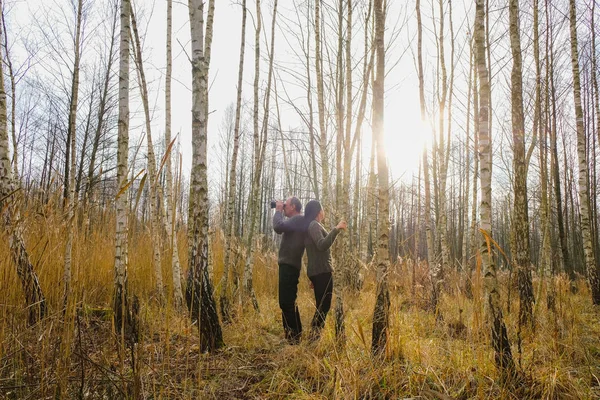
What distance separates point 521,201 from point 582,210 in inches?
133

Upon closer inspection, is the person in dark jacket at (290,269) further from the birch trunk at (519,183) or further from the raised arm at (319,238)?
the birch trunk at (519,183)

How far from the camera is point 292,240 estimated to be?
4012 millimetres

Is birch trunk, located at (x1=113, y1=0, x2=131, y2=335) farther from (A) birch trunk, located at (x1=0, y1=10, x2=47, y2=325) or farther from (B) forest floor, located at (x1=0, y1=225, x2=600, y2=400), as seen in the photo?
(A) birch trunk, located at (x1=0, y1=10, x2=47, y2=325)

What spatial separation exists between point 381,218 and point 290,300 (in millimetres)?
1565

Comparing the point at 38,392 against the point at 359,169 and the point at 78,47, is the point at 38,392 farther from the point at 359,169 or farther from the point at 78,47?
the point at 78,47

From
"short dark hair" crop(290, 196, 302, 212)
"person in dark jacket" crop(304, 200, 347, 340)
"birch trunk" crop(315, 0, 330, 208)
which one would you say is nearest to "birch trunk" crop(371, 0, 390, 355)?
"person in dark jacket" crop(304, 200, 347, 340)

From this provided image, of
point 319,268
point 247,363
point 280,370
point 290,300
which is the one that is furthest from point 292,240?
point 280,370

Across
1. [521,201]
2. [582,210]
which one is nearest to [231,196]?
[521,201]

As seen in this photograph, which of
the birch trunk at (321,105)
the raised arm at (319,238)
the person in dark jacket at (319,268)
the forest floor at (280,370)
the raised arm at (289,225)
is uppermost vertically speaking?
the birch trunk at (321,105)

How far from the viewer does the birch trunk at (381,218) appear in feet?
9.45

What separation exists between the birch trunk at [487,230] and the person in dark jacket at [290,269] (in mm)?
2053

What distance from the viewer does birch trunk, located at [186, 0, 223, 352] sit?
3.04 metres

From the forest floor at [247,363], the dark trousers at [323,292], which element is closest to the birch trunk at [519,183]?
the forest floor at [247,363]

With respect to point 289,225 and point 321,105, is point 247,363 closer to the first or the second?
point 289,225
